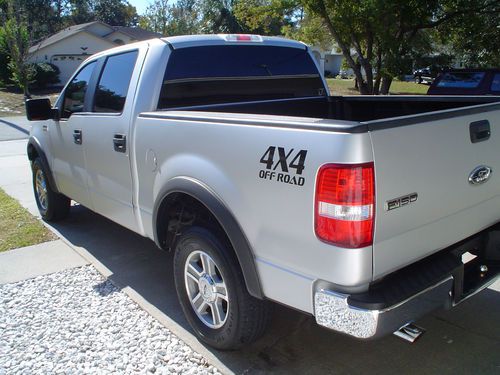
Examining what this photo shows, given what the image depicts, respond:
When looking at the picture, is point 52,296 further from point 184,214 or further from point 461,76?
point 461,76

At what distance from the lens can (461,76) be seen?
11.0 metres

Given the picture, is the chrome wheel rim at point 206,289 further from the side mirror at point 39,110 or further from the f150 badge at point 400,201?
the side mirror at point 39,110

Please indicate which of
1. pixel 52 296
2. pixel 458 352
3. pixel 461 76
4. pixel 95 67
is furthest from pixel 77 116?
pixel 461 76

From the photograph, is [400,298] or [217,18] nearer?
[400,298]

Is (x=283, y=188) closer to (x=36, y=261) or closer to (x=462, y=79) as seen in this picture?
(x=36, y=261)

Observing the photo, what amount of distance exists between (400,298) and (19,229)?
4901 millimetres

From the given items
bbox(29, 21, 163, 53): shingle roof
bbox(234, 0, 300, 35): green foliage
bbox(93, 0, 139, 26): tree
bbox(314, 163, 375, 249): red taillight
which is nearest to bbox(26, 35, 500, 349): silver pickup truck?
bbox(314, 163, 375, 249): red taillight

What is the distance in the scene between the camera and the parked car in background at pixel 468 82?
10.3 m

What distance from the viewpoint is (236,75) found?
3969 millimetres

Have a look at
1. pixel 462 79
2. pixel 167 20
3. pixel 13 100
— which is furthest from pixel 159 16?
pixel 462 79

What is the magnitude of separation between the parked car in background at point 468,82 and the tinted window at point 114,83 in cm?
886

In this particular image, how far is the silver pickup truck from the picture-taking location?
213 centimetres

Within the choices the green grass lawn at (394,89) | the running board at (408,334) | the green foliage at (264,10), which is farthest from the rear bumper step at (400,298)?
the green grass lawn at (394,89)

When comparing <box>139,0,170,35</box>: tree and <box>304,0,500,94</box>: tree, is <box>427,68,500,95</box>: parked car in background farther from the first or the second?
<box>139,0,170,35</box>: tree
